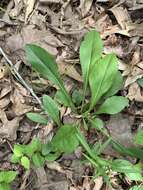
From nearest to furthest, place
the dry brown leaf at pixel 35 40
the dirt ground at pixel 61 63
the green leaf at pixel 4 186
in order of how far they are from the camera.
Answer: the green leaf at pixel 4 186 → the dirt ground at pixel 61 63 → the dry brown leaf at pixel 35 40

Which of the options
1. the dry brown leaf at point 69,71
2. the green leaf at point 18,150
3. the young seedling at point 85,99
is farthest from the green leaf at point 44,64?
the green leaf at point 18,150

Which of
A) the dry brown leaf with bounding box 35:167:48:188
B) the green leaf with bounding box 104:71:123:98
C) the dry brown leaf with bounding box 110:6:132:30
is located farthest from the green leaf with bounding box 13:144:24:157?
the dry brown leaf with bounding box 110:6:132:30

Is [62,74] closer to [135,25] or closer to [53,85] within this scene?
[53,85]

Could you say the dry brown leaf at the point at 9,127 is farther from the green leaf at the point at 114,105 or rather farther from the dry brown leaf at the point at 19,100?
the green leaf at the point at 114,105

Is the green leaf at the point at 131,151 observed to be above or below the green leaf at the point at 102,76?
below

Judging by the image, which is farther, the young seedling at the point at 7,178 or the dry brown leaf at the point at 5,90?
the dry brown leaf at the point at 5,90

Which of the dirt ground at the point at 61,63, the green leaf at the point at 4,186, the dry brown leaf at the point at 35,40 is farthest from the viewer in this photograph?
the dry brown leaf at the point at 35,40

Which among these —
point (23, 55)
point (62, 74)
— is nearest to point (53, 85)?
point (62, 74)
